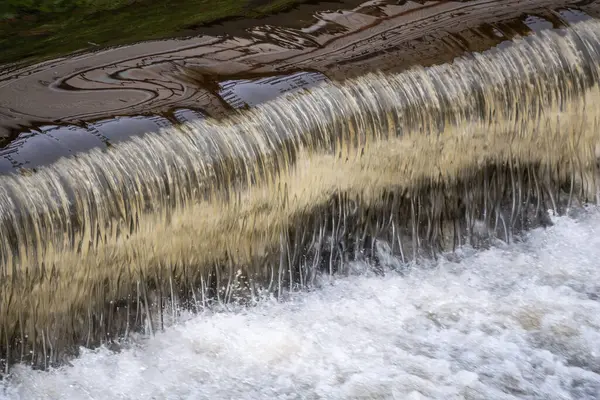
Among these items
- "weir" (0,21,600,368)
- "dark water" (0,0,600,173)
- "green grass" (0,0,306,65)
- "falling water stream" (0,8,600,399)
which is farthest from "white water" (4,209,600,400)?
"green grass" (0,0,306,65)

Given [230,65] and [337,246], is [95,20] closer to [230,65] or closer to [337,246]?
[230,65]

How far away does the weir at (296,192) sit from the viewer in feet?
12.5

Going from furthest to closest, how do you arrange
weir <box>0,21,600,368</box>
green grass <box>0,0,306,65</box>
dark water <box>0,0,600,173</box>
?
green grass <box>0,0,306,65</box>
dark water <box>0,0,600,173</box>
weir <box>0,21,600,368</box>

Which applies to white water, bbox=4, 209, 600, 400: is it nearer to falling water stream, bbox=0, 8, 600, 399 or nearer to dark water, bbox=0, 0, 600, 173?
falling water stream, bbox=0, 8, 600, 399

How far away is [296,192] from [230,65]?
2.31ft

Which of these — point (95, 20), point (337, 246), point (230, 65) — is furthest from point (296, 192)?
point (95, 20)

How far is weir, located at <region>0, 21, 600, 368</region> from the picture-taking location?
3795mm

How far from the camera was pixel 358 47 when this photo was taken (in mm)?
4840

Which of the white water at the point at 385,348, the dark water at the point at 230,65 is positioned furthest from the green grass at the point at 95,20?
the white water at the point at 385,348

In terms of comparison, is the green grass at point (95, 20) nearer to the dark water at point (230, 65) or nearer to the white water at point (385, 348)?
the dark water at point (230, 65)

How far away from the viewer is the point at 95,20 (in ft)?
18.7

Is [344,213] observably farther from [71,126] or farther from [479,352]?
[71,126]

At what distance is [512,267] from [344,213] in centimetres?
87

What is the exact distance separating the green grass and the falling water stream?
1.02m
